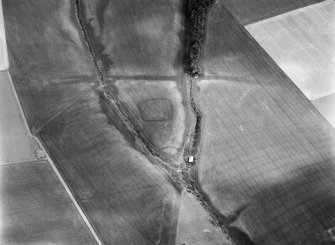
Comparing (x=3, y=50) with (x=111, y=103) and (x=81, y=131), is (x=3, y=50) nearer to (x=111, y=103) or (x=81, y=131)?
(x=81, y=131)

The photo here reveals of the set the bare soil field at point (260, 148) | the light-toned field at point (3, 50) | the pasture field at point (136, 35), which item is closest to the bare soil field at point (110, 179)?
the bare soil field at point (260, 148)

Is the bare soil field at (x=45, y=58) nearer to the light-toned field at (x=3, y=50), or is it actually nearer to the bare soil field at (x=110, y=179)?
Result: the light-toned field at (x=3, y=50)

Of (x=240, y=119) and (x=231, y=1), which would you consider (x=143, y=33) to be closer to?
(x=231, y=1)

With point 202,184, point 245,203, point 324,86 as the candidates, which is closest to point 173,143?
point 202,184

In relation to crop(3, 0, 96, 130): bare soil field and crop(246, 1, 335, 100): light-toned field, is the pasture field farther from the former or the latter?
crop(246, 1, 335, 100): light-toned field

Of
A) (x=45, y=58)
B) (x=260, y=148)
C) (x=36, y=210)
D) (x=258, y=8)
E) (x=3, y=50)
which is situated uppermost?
(x=3, y=50)

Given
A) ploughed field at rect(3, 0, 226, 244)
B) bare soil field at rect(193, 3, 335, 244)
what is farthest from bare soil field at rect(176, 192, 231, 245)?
bare soil field at rect(193, 3, 335, 244)

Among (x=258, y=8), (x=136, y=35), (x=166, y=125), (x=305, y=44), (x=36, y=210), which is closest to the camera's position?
(x=36, y=210)

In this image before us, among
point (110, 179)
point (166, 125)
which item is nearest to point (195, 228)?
point (110, 179)
